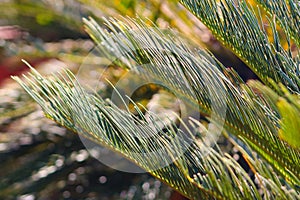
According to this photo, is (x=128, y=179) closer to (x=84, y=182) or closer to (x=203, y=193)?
(x=84, y=182)

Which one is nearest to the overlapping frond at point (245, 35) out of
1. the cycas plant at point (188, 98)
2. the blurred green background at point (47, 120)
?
the cycas plant at point (188, 98)

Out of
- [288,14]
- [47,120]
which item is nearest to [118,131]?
[288,14]

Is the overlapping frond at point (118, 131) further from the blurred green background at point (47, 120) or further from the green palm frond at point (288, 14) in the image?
the blurred green background at point (47, 120)

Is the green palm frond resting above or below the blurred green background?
below

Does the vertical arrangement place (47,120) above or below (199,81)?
above

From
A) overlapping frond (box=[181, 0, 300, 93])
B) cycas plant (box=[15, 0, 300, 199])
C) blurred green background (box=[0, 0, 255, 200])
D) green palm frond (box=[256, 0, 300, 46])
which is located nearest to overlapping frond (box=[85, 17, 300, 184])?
cycas plant (box=[15, 0, 300, 199])

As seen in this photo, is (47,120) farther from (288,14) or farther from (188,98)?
(288,14)

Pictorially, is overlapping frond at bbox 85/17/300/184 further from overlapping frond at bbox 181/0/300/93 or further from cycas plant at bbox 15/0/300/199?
overlapping frond at bbox 181/0/300/93

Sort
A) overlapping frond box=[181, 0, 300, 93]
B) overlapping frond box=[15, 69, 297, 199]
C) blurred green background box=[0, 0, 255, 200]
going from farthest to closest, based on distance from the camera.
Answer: blurred green background box=[0, 0, 255, 200]
overlapping frond box=[181, 0, 300, 93]
overlapping frond box=[15, 69, 297, 199]

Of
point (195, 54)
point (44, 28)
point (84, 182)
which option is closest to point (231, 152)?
point (84, 182)
